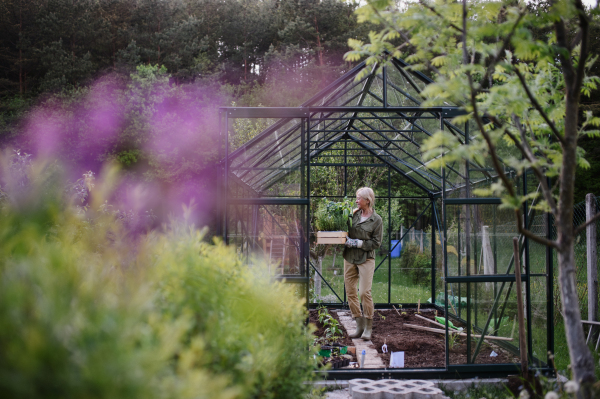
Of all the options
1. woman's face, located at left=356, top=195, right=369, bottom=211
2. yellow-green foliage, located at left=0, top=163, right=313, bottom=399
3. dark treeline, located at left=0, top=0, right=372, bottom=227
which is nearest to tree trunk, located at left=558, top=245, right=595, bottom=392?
yellow-green foliage, located at left=0, top=163, right=313, bottom=399

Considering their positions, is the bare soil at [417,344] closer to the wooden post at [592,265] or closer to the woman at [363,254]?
the woman at [363,254]

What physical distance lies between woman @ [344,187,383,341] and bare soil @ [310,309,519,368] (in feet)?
1.47

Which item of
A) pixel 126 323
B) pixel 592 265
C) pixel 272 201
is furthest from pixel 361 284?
pixel 126 323

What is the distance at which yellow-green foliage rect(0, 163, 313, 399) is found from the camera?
3.58ft

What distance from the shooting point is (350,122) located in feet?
24.9

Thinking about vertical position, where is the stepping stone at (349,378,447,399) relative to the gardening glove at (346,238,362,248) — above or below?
below

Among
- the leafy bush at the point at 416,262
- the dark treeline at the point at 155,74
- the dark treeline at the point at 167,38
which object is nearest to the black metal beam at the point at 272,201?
the leafy bush at the point at 416,262

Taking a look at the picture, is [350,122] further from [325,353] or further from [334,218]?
[325,353]

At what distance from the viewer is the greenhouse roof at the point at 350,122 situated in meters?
4.91

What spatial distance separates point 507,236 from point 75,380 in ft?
15.7

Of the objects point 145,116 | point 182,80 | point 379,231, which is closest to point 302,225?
point 379,231

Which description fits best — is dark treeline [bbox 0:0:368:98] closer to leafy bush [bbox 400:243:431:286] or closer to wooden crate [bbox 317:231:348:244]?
leafy bush [bbox 400:243:431:286]

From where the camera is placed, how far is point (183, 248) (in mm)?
2072

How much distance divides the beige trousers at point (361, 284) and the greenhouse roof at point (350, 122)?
4.89 ft
